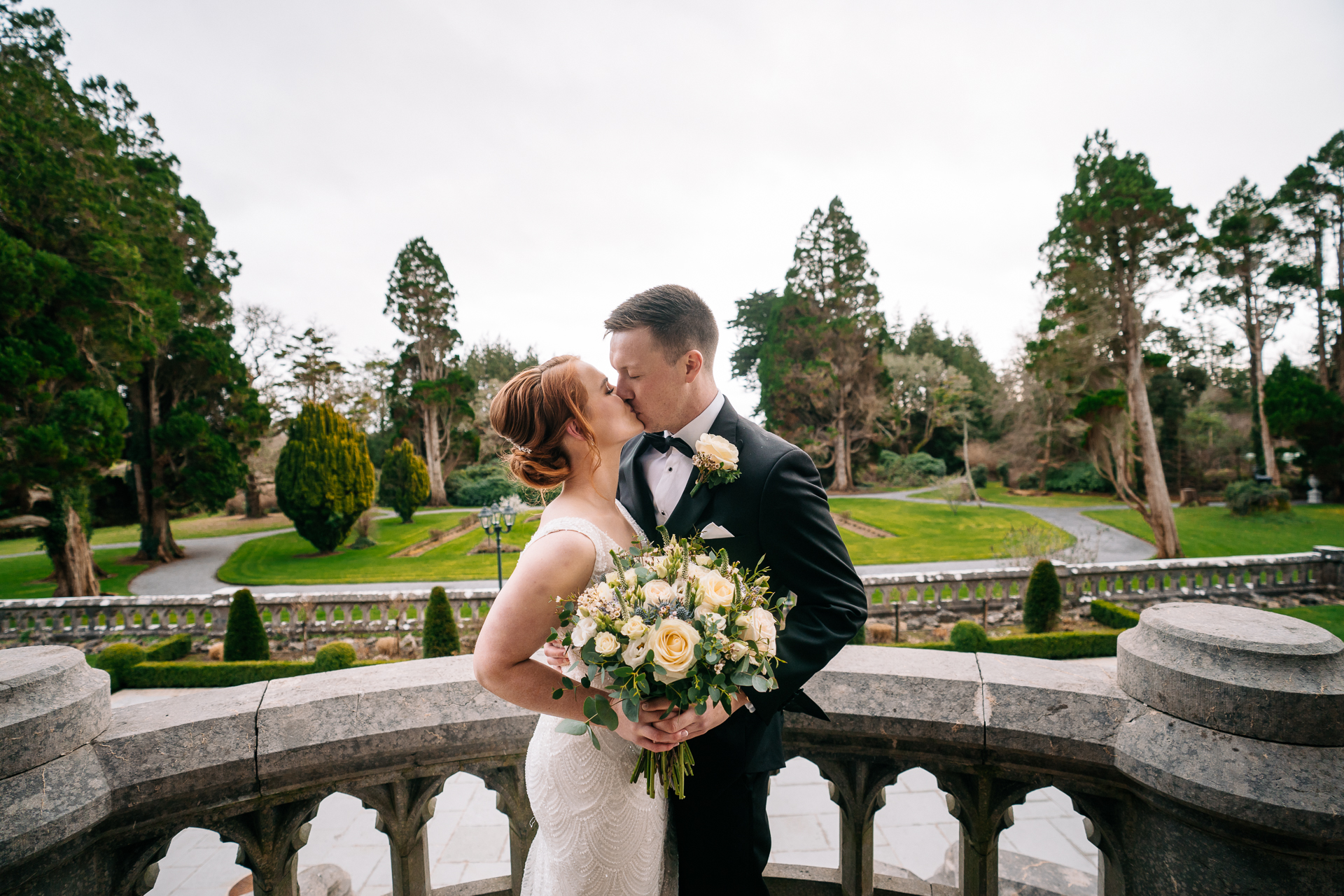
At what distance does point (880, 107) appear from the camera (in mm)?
8883

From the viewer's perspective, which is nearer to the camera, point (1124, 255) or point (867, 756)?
point (867, 756)

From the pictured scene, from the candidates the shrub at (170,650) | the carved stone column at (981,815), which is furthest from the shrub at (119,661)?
the carved stone column at (981,815)

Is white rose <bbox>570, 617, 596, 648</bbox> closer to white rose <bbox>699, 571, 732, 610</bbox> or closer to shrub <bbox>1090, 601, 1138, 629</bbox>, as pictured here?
white rose <bbox>699, 571, 732, 610</bbox>

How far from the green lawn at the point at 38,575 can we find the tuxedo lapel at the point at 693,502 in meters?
20.4

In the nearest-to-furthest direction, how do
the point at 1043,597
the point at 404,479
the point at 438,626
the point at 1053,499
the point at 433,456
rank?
the point at 438,626
the point at 1043,597
the point at 404,479
the point at 1053,499
the point at 433,456

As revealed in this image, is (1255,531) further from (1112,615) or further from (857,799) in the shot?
(857,799)

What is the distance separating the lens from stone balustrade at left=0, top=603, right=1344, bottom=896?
138cm

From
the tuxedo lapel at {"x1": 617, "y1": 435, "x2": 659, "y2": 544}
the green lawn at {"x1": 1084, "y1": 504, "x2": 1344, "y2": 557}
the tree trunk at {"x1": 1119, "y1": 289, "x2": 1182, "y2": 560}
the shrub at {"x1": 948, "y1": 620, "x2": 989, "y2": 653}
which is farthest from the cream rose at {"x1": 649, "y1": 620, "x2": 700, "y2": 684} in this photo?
the green lawn at {"x1": 1084, "y1": 504, "x2": 1344, "y2": 557}

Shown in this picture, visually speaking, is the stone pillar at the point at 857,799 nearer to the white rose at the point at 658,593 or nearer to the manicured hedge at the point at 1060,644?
the white rose at the point at 658,593

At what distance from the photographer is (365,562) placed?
18.2 meters

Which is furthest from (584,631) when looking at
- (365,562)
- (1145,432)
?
(365,562)

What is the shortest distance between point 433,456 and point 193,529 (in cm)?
1134

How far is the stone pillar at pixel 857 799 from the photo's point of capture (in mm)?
1914

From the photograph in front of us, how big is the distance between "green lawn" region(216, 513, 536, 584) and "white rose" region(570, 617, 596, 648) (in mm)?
15236
